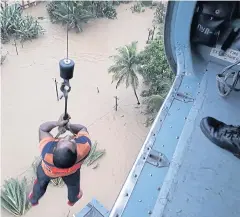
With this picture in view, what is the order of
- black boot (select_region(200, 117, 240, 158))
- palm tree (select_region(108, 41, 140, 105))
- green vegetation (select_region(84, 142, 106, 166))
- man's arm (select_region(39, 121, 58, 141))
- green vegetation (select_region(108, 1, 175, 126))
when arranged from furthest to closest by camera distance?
palm tree (select_region(108, 41, 140, 105)) → green vegetation (select_region(108, 1, 175, 126)) → green vegetation (select_region(84, 142, 106, 166)) → man's arm (select_region(39, 121, 58, 141)) → black boot (select_region(200, 117, 240, 158))

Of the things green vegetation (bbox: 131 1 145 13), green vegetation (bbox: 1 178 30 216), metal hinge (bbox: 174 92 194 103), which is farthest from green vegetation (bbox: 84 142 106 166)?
green vegetation (bbox: 131 1 145 13)

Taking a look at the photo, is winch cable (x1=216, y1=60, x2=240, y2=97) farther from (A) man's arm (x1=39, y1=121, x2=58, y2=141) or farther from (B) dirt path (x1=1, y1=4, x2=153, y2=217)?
(B) dirt path (x1=1, y1=4, x2=153, y2=217)

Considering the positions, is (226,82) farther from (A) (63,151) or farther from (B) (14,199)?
(B) (14,199)

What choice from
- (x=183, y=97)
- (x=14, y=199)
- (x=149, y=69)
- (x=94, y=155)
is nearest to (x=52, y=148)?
(x=183, y=97)

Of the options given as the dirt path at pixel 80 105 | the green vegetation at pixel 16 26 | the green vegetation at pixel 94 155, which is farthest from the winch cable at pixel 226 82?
the green vegetation at pixel 16 26

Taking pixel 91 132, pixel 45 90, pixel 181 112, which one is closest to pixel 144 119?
pixel 91 132

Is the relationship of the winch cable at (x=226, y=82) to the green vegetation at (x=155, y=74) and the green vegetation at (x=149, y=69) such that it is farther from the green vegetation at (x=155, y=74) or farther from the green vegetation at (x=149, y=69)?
the green vegetation at (x=149, y=69)
